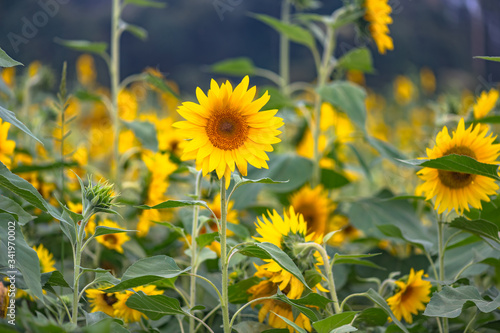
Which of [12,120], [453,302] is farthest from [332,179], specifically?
[12,120]

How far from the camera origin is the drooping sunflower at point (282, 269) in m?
0.82

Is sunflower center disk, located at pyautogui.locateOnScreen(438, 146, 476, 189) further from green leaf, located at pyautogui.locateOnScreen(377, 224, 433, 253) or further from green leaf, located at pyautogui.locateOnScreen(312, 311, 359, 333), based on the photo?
green leaf, located at pyautogui.locateOnScreen(312, 311, 359, 333)

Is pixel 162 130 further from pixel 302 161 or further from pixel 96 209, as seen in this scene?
pixel 96 209

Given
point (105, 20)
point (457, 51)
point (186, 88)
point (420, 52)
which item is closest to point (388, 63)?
point (420, 52)

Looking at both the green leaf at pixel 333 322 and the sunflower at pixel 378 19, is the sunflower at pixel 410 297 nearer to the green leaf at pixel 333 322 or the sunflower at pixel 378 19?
the green leaf at pixel 333 322

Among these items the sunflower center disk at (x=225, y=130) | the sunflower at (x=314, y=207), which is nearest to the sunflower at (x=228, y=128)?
the sunflower center disk at (x=225, y=130)

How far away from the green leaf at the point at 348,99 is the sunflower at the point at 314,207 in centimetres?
24

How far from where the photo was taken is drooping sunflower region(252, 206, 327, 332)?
2.70 feet

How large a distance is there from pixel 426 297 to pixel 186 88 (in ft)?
15.6

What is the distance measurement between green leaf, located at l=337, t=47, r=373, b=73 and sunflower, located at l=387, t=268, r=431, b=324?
2.24ft

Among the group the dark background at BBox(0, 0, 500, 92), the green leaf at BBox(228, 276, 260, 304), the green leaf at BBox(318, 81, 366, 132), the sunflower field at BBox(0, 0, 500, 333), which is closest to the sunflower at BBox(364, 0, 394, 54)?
the sunflower field at BBox(0, 0, 500, 333)

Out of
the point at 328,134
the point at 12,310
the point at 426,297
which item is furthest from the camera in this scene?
the point at 328,134

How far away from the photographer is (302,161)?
1.47 m

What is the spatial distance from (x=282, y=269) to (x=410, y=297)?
292mm
